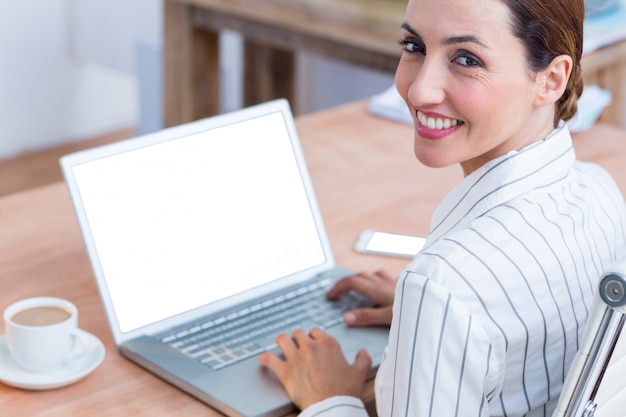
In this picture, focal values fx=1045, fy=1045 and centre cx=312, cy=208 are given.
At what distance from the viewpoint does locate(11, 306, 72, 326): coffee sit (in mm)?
1244

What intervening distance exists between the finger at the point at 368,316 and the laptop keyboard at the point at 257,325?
0.03m

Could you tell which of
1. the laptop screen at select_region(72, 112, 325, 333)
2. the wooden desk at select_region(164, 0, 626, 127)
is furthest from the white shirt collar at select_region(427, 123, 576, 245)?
the wooden desk at select_region(164, 0, 626, 127)

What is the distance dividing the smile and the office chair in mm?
281

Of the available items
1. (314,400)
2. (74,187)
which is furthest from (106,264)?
(314,400)

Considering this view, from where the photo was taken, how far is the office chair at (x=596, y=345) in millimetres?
869

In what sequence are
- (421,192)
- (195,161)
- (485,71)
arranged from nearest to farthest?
1. (485,71)
2. (195,161)
3. (421,192)

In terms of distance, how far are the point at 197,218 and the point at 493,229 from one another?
18.7 inches

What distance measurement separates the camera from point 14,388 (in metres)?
1.22

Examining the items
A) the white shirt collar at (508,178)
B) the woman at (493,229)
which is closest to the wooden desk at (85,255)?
the woman at (493,229)

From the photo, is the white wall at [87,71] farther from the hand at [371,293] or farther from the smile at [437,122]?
the smile at [437,122]

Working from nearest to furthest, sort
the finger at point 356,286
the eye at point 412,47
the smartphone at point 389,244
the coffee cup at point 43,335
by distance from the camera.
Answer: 1. the eye at point 412,47
2. the coffee cup at point 43,335
3. the finger at point 356,286
4. the smartphone at point 389,244

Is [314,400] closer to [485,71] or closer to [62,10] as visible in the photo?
[485,71]

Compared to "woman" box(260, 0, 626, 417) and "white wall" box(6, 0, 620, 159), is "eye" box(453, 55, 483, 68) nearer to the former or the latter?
"woman" box(260, 0, 626, 417)

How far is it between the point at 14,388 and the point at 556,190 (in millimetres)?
661
